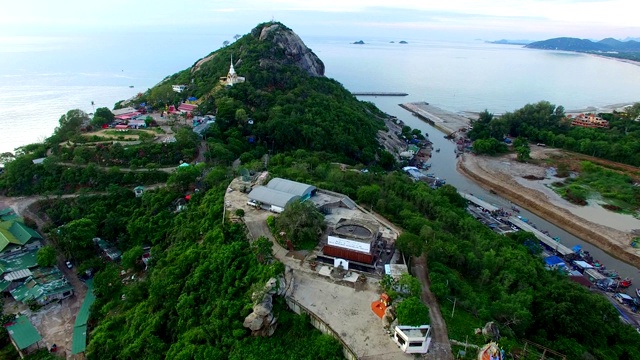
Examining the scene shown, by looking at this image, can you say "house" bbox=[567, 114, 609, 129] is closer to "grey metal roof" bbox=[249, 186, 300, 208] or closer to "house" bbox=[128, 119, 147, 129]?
"grey metal roof" bbox=[249, 186, 300, 208]

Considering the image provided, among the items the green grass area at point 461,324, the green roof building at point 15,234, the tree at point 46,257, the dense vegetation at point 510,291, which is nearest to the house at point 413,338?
the green grass area at point 461,324

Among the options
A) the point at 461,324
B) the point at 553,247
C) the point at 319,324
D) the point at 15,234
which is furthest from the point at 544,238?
the point at 15,234

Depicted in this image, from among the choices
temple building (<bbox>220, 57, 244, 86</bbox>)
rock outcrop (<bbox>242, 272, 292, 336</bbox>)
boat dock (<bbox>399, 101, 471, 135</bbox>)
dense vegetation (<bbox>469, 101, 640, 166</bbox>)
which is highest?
temple building (<bbox>220, 57, 244, 86</bbox>)

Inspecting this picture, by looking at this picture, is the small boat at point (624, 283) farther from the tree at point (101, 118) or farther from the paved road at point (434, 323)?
the tree at point (101, 118)

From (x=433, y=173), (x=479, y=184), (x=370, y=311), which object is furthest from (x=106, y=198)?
(x=479, y=184)

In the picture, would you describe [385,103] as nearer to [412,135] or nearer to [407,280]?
[412,135]

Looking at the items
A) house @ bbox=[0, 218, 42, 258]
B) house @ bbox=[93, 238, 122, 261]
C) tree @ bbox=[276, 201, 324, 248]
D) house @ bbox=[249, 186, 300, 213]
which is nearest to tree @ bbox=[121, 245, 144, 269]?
house @ bbox=[93, 238, 122, 261]

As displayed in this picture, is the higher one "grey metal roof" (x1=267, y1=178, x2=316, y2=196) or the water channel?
"grey metal roof" (x1=267, y1=178, x2=316, y2=196)
